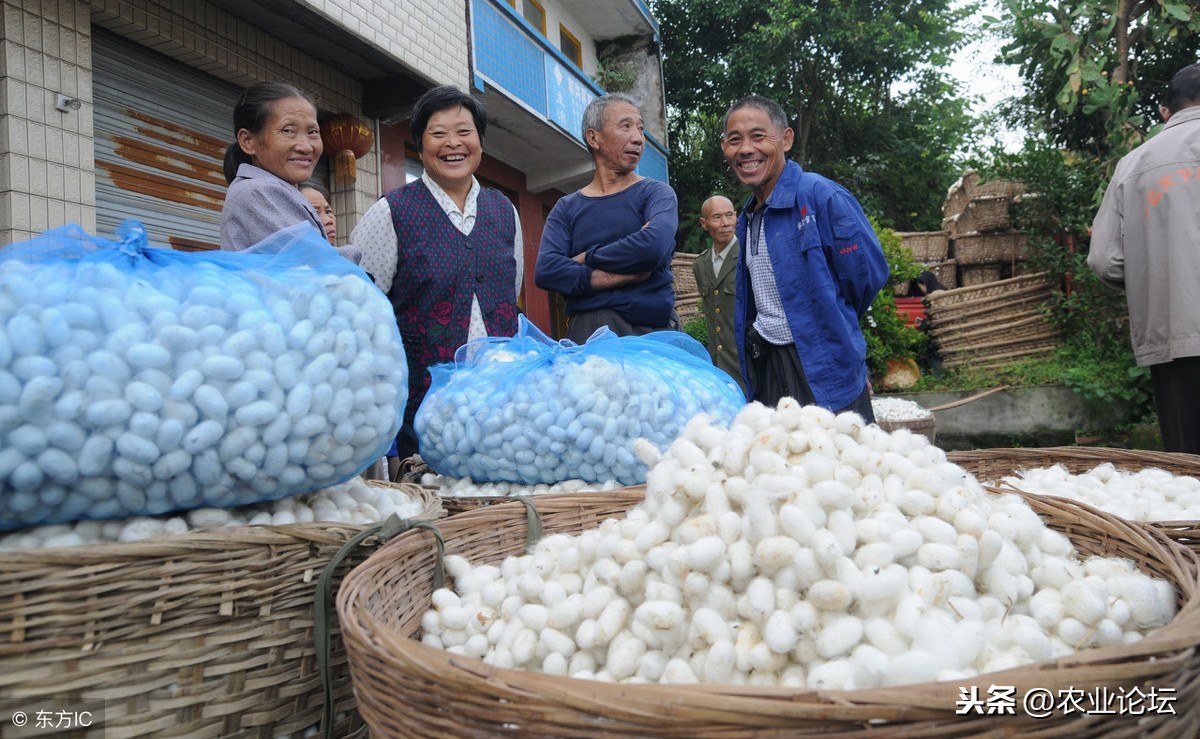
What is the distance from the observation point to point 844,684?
30.7 inches

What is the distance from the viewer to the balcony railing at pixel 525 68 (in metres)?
6.29

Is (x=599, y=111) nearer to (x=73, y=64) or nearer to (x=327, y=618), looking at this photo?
(x=327, y=618)

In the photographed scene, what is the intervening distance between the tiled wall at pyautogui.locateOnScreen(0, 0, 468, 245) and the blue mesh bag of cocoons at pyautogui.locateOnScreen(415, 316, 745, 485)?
2.39m

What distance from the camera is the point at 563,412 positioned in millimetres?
1521

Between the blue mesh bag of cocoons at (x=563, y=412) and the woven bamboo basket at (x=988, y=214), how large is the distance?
757 cm

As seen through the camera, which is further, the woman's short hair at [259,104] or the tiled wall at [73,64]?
the tiled wall at [73,64]

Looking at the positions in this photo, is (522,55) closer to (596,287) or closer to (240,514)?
(596,287)

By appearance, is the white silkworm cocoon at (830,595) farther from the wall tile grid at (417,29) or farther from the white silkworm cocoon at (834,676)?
the wall tile grid at (417,29)

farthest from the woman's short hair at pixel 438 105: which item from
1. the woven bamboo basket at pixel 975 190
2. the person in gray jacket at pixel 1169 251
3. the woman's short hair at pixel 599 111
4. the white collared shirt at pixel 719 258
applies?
the woven bamboo basket at pixel 975 190

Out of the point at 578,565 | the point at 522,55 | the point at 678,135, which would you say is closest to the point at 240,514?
the point at 578,565

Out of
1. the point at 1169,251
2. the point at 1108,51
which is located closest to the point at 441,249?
the point at 1169,251

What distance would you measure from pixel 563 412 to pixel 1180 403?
9.08 feet

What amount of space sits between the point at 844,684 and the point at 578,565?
0.42 metres

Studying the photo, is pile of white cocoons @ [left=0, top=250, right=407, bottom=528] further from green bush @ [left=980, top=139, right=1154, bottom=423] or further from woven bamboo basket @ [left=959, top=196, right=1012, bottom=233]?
woven bamboo basket @ [left=959, top=196, right=1012, bottom=233]
